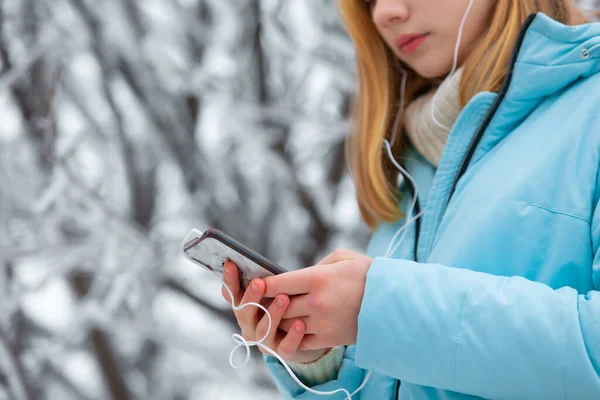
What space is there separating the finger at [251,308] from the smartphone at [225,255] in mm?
24

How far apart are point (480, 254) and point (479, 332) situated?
0.43ft

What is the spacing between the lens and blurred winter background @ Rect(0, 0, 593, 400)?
104 inches

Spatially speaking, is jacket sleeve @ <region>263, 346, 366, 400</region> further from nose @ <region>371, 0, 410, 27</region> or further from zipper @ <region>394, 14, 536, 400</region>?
nose @ <region>371, 0, 410, 27</region>

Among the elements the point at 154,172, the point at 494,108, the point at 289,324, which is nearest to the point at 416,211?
the point at 494,108

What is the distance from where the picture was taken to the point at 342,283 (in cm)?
72

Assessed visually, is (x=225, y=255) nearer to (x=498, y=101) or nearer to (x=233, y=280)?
(x=233, y=280)

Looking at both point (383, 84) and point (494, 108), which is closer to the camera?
point (494, 108)

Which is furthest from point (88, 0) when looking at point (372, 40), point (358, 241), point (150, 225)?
point (372, 40)

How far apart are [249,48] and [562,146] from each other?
2294mm

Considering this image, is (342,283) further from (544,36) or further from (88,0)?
(88,0)

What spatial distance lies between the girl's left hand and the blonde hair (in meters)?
0.36

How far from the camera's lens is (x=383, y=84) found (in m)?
1.22

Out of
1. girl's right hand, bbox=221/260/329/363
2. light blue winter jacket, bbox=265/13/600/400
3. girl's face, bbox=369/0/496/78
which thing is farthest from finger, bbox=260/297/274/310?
girl's face, bbox=369/0/496/78

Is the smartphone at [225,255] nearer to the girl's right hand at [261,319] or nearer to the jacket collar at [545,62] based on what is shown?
the girl's right hand at [261,319]
